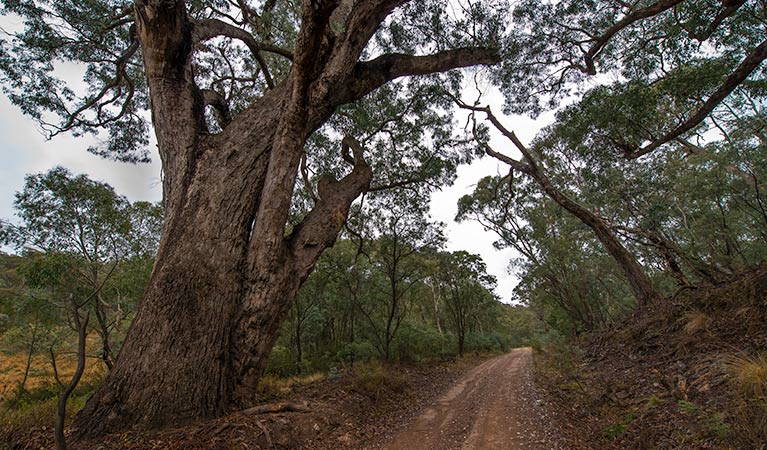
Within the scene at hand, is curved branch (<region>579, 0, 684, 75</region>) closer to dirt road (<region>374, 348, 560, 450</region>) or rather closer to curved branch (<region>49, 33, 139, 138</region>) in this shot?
dirt road (<region>374, 348, 560, 450</region>)

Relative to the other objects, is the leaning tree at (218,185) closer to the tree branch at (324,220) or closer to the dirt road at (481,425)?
the tree branch at (324,220)

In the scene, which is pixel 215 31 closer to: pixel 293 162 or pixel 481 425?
pixel 293 162

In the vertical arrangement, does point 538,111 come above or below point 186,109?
above

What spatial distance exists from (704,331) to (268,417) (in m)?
6.99

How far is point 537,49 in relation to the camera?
7.93 m

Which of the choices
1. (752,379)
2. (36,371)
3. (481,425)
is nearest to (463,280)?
(481,425)

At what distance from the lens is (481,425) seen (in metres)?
4.76

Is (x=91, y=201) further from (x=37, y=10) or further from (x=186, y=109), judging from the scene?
(x=186, y=109)

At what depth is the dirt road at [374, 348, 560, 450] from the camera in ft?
13.1

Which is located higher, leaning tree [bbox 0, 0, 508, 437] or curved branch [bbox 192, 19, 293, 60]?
curved branch [bbox 192, 19, 293, 60]

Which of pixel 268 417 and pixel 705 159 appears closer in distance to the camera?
pixel 268 417

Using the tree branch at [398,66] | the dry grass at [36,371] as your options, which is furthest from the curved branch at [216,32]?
the dry grass at [36,371]

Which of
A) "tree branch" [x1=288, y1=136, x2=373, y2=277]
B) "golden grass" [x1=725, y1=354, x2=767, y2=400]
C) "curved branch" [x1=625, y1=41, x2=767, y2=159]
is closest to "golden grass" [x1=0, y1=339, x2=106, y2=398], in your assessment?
"tree branch" [x1=288, y1=136, x2=373, y2=277]

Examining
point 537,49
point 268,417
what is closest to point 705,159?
point 537,49
